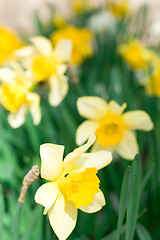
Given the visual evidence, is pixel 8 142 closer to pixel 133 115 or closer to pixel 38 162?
pixel 38 162

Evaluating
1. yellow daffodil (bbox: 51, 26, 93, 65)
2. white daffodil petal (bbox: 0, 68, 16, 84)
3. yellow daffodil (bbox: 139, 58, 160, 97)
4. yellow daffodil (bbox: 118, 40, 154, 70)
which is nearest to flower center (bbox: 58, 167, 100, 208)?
white daffodil petal (bbox: 0, 68, 16, 84)

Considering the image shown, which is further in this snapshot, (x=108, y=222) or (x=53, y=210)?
(x=108, y=222)

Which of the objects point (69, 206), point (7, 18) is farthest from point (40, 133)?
point (7, 18)

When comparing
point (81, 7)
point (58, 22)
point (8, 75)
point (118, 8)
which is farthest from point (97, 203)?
point (81, 7)

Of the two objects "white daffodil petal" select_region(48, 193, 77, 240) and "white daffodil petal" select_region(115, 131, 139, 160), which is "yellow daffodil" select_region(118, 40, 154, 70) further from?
"white daffodil petal" select_region(48, 193, 77, 240)

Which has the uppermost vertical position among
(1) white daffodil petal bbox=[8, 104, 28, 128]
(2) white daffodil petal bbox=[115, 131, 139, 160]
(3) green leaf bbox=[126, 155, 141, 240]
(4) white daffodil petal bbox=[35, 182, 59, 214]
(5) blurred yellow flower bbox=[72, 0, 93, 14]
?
(5) blurred yellow flower bbox=[72, 0, 93, 14]

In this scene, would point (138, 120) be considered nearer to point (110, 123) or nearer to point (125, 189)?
point (110, 123)
